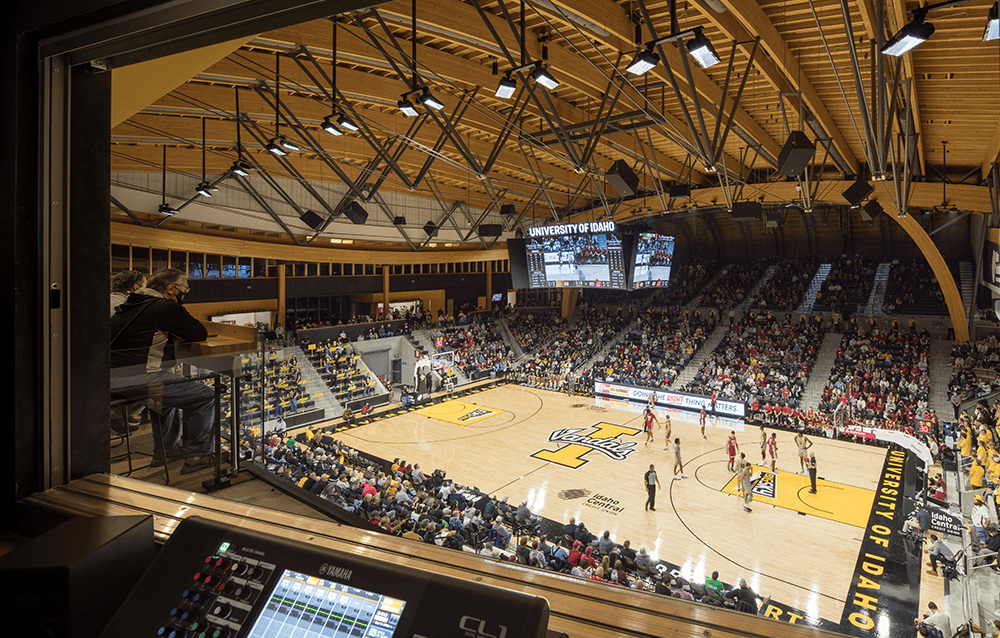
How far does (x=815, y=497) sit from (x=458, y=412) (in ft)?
41.4

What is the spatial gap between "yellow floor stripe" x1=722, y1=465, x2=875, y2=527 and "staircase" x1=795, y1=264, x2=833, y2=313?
1751 centimetres

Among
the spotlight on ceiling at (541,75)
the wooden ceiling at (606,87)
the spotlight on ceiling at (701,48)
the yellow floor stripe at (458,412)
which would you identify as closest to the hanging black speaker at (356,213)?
the wooden ceiling at (606,87)

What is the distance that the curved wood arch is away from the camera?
19.2 meters

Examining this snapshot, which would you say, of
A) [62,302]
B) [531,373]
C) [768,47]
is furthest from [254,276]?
[62,302]

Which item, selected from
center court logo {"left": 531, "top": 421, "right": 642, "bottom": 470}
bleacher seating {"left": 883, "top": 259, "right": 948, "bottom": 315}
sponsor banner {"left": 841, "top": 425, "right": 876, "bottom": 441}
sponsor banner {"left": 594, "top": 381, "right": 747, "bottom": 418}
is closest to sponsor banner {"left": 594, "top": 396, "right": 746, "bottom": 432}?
sponsor banner {"left": 594, "top": 381, "right": 747, "bottom": 418}

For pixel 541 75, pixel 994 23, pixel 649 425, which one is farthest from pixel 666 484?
pixel 994 23

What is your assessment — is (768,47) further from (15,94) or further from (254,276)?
(254,276)

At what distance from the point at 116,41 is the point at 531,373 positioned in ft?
86.2

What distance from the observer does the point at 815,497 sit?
43.1ft

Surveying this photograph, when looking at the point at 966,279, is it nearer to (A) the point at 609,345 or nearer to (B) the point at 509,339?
(A) the point at 609,345

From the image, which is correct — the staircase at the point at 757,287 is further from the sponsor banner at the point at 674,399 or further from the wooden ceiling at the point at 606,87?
the wooden ceiling at the point at 606,87

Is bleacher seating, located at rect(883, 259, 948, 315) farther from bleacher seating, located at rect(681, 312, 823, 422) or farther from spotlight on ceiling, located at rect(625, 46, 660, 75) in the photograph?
spotlight on ceiling, located at rect(625, 46, 660, 75)

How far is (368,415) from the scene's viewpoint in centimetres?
2112

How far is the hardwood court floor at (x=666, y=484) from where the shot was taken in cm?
986
